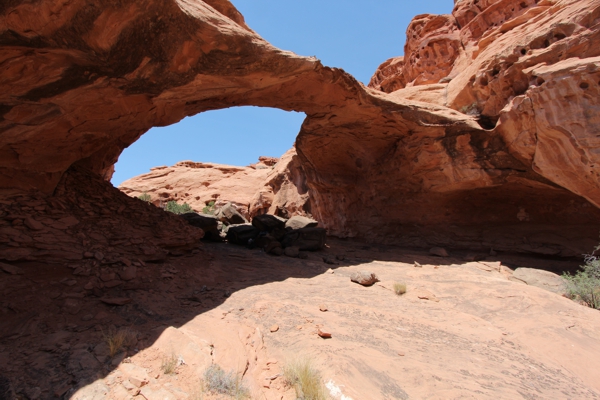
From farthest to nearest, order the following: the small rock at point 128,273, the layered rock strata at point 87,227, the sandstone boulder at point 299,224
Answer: the sandstone boulder at point 299,224, the small rock at point 128,273, the layered rock strata at point 87,227

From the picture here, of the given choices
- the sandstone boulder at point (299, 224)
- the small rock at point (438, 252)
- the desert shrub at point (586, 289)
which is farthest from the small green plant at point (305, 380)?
the sandstone boulder at point (299, 224)

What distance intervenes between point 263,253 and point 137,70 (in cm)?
525

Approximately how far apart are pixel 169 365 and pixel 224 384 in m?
0.63

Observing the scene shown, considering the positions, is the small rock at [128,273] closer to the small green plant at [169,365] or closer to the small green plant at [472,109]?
the small green plant at [169,365]

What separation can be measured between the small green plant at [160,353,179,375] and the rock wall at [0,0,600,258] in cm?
417

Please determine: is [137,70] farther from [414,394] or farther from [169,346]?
[414,394]

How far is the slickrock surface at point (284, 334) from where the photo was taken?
3229 mm

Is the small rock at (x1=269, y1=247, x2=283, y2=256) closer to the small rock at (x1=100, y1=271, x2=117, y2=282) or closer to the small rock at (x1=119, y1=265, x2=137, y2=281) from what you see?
the small rock at (x1=119, y1=265, x2=137, y2=281)

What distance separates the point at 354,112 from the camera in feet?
29.2

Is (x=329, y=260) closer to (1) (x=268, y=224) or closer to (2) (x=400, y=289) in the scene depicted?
(2) (x=400, y=289)

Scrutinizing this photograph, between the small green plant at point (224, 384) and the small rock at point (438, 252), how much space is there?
712 centimetres

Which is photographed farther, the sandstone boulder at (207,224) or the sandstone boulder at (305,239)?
the sandstone boulder at (207,224)

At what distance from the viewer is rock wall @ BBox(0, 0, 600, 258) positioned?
484 cm

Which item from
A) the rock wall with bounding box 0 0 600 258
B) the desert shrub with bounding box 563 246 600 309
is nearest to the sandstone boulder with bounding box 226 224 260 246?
the rock wall with bounding box 0 0 600 258
